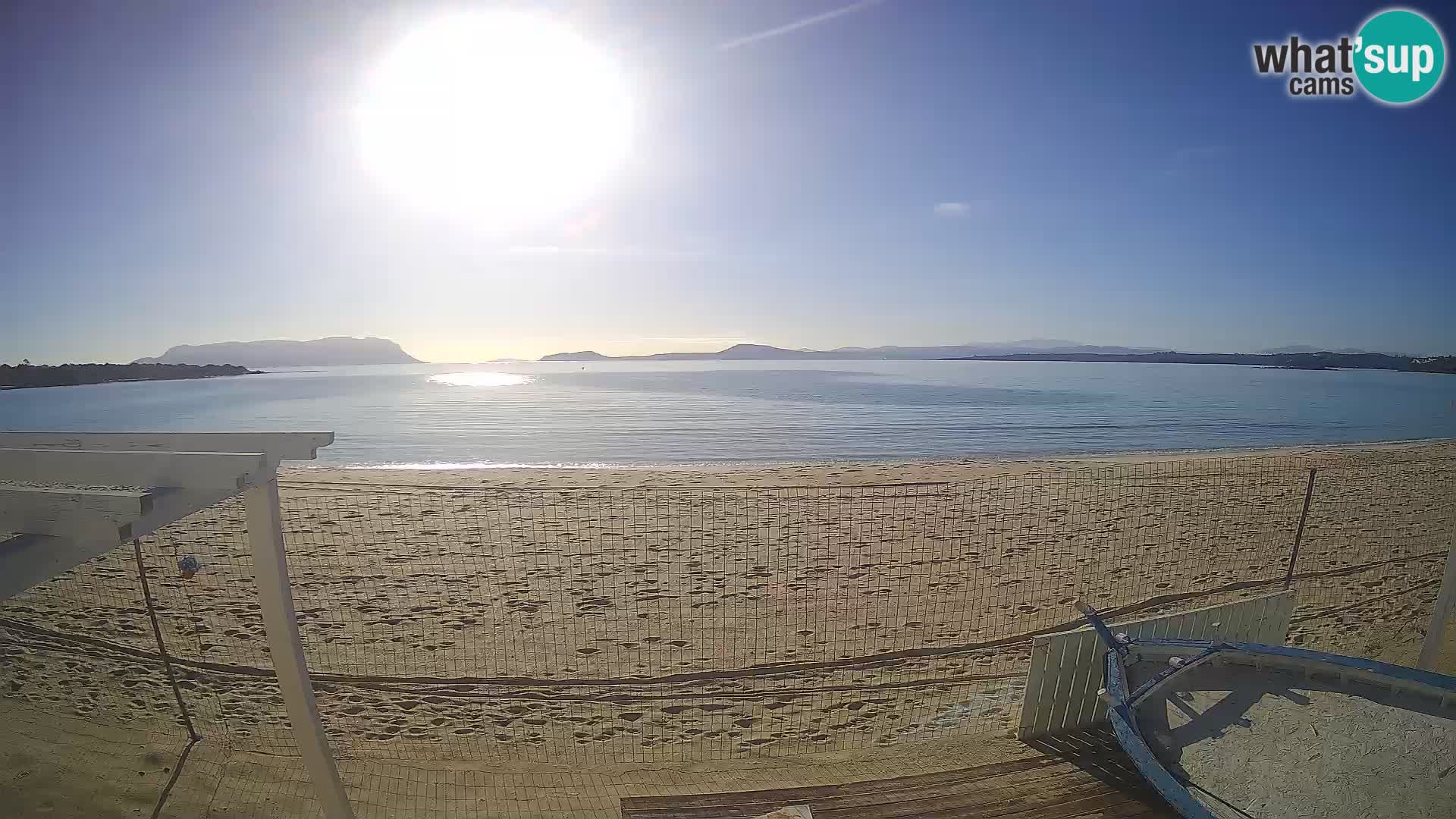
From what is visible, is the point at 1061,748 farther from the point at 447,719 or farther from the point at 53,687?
the point at 53,687

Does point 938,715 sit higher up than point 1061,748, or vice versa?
point 1061,748

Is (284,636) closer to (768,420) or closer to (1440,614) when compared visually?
(1440,614)

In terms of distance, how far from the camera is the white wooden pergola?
1891mm

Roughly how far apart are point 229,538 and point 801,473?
13.3 meters

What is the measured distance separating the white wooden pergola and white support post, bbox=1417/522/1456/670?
25.6 ft

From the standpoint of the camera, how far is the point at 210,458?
2258 mm

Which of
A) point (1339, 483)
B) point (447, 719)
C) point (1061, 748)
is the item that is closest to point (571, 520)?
point (447, 719)

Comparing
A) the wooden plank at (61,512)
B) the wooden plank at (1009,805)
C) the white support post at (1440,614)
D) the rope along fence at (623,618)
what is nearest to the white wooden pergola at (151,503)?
the wooden plank at (61,512)

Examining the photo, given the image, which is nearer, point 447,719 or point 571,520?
point 447,719

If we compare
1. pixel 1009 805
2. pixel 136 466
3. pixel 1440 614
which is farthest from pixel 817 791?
pixel 1440 614

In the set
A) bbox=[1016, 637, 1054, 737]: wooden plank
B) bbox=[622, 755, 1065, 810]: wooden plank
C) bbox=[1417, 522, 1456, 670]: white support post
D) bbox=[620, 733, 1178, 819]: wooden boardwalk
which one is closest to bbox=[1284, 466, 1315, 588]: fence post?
bbox=[1417, 522, 1456, 670]: white support post

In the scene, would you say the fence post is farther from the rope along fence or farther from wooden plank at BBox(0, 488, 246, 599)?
wooden plank at BBox(0, 488, 246, 599)

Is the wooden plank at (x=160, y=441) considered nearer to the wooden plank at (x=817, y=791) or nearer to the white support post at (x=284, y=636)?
the white support post at (x=284, y=636)

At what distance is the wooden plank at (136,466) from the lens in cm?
222
